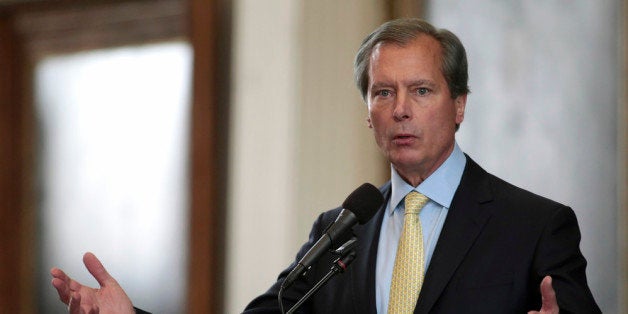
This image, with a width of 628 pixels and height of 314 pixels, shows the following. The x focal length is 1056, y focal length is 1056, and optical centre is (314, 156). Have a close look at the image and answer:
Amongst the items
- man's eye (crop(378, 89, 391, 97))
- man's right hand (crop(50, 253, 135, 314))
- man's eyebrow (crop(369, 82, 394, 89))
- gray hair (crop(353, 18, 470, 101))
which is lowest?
man's right hand (crop(50, 253, 135, 314))

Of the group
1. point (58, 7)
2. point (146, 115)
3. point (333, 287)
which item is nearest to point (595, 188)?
point (333, 287)

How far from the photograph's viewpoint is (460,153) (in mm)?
2600

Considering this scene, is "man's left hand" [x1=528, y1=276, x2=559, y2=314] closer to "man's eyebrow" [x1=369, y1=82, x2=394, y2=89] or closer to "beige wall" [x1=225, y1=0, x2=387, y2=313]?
"man's eyebrow" [x1=369, y1=82, x2=394, y2=89]

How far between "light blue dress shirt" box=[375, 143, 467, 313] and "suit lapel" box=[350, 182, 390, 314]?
0.01 m

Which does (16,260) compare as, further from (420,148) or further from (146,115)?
(420,148)

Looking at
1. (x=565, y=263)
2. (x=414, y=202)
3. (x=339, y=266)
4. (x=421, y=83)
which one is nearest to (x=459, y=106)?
(x=421, y=83)

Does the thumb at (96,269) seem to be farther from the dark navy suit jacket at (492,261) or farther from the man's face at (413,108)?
the man's face at (413,108)

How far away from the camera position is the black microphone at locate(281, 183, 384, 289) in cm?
207

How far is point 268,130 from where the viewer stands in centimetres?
427

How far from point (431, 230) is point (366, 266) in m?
0.17

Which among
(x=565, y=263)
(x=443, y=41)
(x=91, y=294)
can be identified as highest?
(x=443, y=41)

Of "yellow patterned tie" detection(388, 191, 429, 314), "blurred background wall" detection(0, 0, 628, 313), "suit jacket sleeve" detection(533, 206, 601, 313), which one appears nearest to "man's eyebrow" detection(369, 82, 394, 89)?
"yellow patterned tie" detection(388, 191, 429, 314)

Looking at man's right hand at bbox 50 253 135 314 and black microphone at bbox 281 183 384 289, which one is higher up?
black microphone at bbox 281 183 384 289

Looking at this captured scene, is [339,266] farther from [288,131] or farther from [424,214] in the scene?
[288,131]
